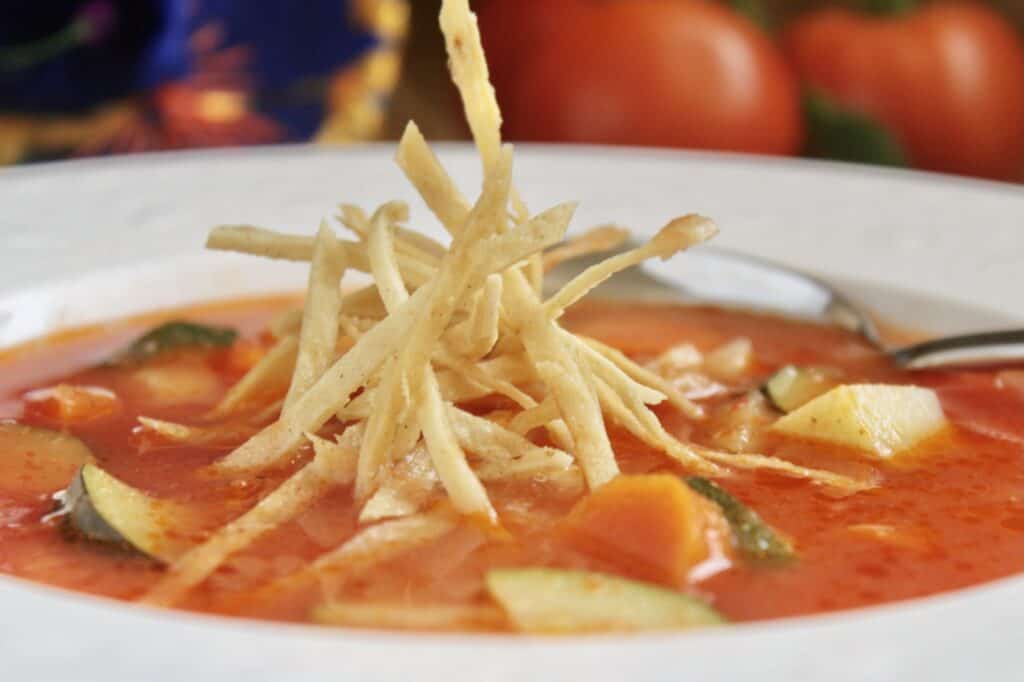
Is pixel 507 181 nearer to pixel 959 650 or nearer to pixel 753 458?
pixel 753 458

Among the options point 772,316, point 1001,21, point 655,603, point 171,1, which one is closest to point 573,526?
point 655,603

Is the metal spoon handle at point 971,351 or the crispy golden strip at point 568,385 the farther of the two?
the metal spoon handle at point 971,351

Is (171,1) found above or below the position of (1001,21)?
above

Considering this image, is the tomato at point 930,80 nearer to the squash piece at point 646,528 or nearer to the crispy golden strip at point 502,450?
the crispy golden strip at point 502,450

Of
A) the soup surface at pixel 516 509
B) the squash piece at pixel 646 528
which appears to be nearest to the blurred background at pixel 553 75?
the soup surface at pixel 516 509

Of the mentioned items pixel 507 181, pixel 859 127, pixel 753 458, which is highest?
pixel 507 181

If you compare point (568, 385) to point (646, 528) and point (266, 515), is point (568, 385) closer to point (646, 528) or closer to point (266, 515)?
point (646, 528)
